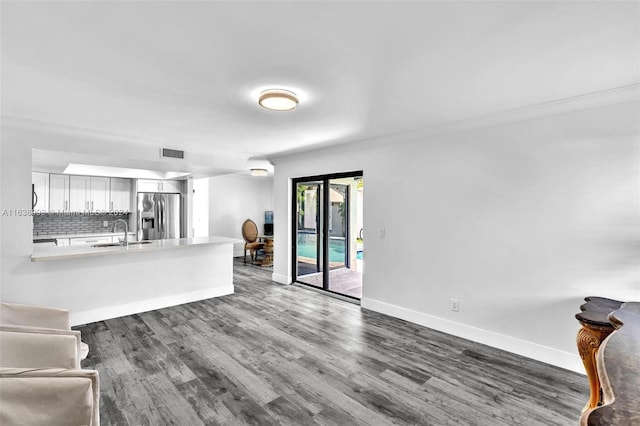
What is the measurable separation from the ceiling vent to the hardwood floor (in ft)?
7.44

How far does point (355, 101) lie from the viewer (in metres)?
2.72

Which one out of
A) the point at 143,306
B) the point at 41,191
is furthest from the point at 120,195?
the point at 143,306

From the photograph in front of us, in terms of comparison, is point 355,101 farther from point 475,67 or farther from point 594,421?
point 594,421

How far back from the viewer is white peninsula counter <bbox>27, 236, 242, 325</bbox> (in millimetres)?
3598

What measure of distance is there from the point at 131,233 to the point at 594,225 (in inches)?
302

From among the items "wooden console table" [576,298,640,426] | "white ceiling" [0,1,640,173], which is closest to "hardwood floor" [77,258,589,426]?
"wooden console table" [576,298,640,426]

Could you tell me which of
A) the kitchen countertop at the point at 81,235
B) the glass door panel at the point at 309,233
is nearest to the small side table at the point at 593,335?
the glass door panel at the point at 309,233

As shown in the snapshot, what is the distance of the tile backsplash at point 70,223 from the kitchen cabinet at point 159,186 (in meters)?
0.86

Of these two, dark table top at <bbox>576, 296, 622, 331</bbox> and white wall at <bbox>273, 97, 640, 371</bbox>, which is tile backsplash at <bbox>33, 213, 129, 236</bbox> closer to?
white wall at <bbox>273, 97, 640, 371</bbox>

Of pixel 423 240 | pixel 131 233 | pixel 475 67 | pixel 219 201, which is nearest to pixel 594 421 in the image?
pixel 475 67

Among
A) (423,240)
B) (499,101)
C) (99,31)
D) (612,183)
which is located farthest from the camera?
(423,240)

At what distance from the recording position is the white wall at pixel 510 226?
2529 mm

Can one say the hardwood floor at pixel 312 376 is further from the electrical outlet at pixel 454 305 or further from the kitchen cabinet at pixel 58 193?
the kitchen cabinet at pixel 58 193

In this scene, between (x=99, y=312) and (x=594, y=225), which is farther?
(x=99, y=312)
